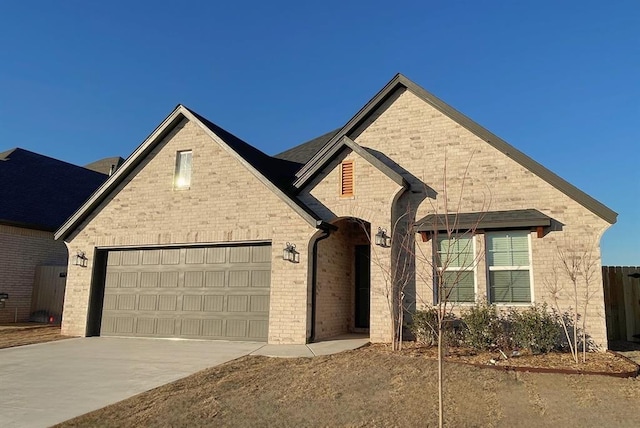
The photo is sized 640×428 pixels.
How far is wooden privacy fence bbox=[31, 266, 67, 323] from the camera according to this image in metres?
18.3

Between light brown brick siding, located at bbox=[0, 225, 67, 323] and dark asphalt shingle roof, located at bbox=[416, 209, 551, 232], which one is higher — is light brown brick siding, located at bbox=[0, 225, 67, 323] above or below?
below

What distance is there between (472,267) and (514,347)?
84.0 inches

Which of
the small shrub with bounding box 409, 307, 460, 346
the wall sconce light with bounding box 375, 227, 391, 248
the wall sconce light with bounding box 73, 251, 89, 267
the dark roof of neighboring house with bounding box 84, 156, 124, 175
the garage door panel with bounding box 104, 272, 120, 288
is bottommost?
the small shrub with bounding box 409, 307, 460, 346

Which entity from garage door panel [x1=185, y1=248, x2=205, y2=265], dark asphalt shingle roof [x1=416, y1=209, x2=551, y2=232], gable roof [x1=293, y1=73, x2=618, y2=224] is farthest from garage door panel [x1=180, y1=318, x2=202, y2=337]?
dark asphalt shingle roof [x1=416, y1=209, x2=551, y2=232]

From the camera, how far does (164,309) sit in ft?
44.1

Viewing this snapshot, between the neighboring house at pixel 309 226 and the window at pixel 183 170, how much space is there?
1.4 inches

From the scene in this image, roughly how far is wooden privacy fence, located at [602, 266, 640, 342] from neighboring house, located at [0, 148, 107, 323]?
19.2 metres

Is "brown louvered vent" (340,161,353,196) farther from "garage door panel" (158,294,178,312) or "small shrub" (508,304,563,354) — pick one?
"garage door panel" (158,294,178,312)

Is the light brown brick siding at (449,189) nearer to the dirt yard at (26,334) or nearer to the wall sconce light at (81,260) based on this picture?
the wall sconce light at (81,260)

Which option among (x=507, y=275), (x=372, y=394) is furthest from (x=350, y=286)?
(x=372, y=394)

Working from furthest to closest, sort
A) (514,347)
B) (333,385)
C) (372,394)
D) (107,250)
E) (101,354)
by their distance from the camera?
1. (107,250)
2. (101,354)
3. (514,347)
4. (333,385)
5. (372,394)

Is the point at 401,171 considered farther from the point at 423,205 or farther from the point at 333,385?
the point at 333,385

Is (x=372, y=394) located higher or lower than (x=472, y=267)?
lower

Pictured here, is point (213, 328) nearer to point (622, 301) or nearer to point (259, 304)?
point (259, 304)
